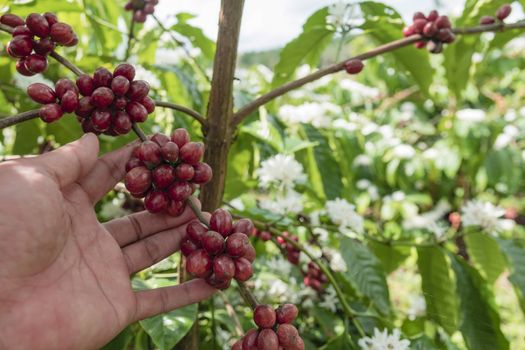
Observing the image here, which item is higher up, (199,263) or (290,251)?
(199,263)

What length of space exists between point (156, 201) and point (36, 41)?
439mm

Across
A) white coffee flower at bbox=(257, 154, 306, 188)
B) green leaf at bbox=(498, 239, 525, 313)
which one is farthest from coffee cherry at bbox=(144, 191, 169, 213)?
green leaf at bbox=(498, 239, 525, 313)

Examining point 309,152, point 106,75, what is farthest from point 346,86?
point 106,75

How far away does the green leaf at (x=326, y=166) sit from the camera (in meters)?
1.86

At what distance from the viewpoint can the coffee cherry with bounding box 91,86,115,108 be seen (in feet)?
3.30

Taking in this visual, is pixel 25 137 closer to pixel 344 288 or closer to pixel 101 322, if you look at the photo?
pixel 101 322

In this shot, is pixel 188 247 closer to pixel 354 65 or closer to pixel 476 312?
pixel 354 65

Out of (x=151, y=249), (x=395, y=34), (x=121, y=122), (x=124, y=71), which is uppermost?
(x=395, y=34)

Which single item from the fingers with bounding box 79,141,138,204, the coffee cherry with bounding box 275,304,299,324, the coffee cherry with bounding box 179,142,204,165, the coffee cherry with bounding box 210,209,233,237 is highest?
the coffee cherry with bounding box 179,142,204,165

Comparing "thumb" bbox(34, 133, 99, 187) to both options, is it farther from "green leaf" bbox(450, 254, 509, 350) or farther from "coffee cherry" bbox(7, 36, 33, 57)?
"green leaf" bbox(450, 254, 509, 350)

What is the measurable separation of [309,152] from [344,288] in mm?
554

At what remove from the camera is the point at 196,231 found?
104cm

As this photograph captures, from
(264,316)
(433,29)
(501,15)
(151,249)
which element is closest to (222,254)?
(264,316)

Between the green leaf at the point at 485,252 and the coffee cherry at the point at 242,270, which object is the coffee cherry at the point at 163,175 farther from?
the green leaf at the point at 485,252
